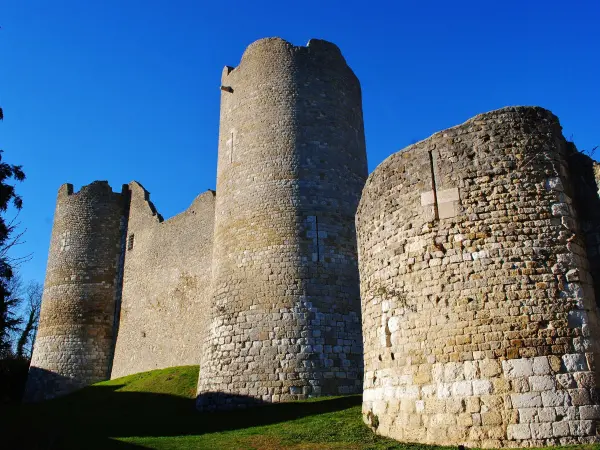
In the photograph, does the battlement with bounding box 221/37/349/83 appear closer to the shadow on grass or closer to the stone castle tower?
the stone castle tower

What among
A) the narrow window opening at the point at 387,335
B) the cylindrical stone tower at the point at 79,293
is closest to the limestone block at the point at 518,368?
the narrow window opening at the point at 387,335

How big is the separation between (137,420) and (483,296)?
34.0 feet

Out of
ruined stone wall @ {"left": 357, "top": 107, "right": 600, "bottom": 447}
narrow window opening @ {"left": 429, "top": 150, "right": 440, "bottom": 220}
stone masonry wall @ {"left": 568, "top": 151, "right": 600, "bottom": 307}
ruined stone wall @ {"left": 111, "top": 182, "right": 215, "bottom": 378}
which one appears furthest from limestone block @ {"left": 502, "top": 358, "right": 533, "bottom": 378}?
ruined stone wall @ {"left": 111, "top": 182, "right": 215, "bottom": 378}

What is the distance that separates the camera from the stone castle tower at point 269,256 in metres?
14.9

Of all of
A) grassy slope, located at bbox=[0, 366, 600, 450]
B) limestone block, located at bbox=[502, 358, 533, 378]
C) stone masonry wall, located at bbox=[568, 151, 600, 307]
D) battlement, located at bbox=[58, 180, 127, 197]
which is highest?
battlement, located at bbox=[58, 180, 127, 197]

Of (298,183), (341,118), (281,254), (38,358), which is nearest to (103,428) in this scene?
(281,254)

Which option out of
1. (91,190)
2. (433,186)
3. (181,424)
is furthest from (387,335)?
(91,190)

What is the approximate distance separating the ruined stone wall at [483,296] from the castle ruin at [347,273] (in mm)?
25

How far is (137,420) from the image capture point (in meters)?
15.0

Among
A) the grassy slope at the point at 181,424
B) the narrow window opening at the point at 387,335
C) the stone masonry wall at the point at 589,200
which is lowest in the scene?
the grassy slope at the point at 181,424

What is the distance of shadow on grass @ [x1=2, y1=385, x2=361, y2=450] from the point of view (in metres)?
11.4

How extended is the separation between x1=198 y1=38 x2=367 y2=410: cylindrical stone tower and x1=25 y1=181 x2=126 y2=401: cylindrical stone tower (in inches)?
468

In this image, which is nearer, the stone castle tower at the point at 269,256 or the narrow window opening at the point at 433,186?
the narrow window opening at the point at 433,186

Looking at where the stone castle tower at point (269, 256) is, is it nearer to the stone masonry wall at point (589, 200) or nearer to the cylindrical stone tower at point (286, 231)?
the cylindrical stone tower at point (286, 231)
